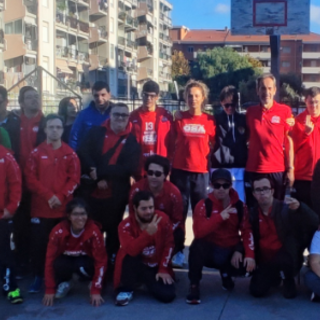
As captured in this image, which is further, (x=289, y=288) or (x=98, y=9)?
(x=98, y=9)

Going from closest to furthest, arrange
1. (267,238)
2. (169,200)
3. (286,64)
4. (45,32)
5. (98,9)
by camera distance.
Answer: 1. (267,238)
2. (169,200)
3. (45,32)
4. (98,9)
5. (286,64)

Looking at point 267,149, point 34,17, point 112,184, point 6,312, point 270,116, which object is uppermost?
point 34,17

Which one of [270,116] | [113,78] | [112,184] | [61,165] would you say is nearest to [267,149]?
[270,116]

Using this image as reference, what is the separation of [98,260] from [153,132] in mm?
1603

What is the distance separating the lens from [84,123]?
580 cm

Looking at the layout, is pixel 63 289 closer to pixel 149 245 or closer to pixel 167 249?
pixel 149 245

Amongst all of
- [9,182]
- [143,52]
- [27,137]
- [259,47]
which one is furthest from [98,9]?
[259,47]

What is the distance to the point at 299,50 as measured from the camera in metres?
88.0

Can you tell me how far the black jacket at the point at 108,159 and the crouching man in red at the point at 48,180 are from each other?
0.22 m

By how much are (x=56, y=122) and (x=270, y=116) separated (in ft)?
7.16

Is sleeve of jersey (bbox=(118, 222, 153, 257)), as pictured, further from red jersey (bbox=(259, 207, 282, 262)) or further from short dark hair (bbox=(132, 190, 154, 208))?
red jersey (bbox=(259, 207, 282, 262))

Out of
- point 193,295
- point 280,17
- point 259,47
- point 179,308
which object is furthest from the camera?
point 259,47

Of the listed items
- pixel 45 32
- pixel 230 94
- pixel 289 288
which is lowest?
pixel 289 288

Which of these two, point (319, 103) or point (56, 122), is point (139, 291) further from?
point (319, 103)
